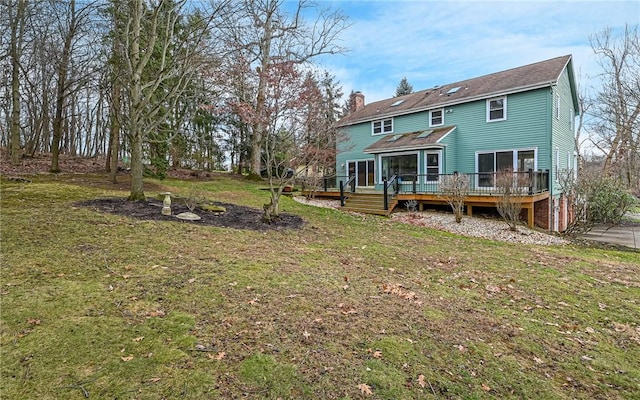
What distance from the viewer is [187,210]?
28.3 ft

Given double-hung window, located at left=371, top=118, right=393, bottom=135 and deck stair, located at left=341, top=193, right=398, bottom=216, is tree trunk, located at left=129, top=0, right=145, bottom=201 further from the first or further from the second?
double-hung window, located at left=371, top=118, right=393, bottom=135

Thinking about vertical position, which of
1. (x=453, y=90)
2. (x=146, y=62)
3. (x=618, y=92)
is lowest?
(x=146, y=62)

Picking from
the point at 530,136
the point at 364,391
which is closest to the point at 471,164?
the point at 530,136

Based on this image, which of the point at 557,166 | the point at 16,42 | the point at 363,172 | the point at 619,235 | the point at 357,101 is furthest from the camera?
the point at 357,101

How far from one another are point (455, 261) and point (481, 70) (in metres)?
16.4

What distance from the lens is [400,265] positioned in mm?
6016

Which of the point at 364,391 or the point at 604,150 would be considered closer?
the point at 364,391

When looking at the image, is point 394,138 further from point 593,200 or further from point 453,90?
point 593,200

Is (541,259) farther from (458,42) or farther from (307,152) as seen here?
(458,42)

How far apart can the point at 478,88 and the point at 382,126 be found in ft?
18.4

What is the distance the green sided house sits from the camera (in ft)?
45.0

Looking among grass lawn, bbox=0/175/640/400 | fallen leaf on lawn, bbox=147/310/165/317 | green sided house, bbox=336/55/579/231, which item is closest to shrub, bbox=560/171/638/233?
green sided house, bbox=336/55/579/231

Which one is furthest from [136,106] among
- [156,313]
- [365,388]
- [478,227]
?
[478,227]

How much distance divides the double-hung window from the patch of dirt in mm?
12109
